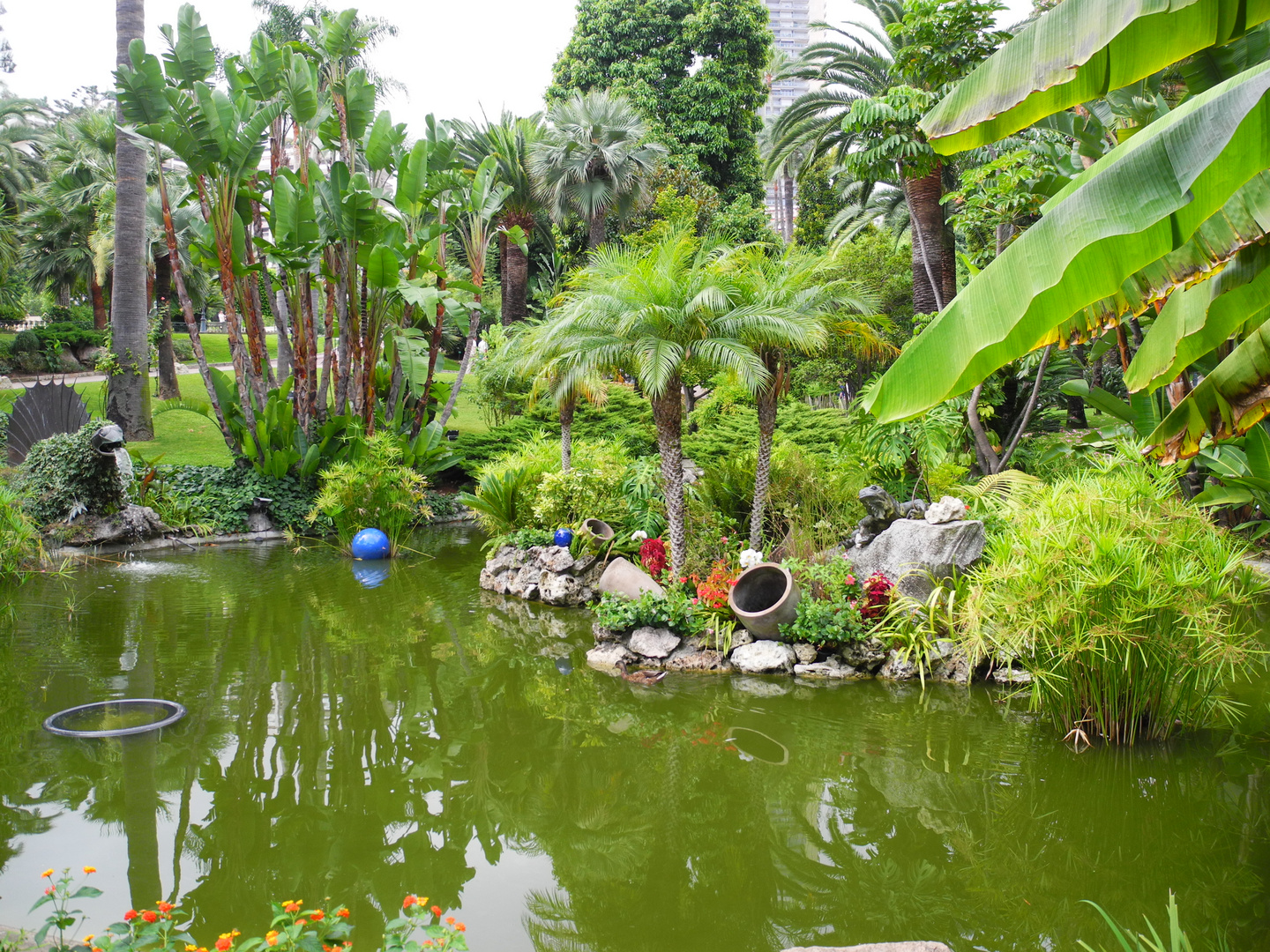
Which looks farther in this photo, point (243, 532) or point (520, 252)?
point (520, 252)

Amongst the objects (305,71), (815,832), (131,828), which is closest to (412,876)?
(131,828)

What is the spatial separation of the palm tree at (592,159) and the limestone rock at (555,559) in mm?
14086

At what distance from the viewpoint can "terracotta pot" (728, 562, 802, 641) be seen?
25.1 ft

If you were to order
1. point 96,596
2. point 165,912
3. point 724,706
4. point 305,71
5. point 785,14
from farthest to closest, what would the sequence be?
point 785,14 < point 305,71 < point 96,596 < point 724,706 < point 165,912

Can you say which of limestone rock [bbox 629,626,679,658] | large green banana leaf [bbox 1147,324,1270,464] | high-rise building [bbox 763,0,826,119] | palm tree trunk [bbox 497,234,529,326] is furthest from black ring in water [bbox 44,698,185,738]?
high-rise building [bbox 763,0,826,119]

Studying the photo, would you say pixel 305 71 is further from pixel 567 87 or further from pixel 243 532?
pixel 567 87

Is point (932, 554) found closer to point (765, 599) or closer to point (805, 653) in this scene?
point (805, 653)

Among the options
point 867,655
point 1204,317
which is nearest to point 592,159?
point 867,655

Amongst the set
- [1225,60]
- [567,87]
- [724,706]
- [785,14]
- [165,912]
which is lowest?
[724,706]

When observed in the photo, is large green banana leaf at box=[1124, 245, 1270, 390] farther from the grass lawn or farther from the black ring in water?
the grass lawn

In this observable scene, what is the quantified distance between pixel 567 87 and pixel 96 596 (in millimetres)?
25390

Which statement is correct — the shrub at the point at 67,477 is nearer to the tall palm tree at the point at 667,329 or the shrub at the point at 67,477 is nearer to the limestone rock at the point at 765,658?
the tall palm tree at the point at 667,329

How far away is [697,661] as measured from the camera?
25.5 ft

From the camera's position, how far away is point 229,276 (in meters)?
13.4
